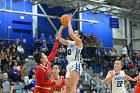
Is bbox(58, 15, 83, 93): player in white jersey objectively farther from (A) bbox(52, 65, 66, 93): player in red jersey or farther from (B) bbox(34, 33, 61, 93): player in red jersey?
(B) bbox(34, 33, 61, 93): player in red jersey

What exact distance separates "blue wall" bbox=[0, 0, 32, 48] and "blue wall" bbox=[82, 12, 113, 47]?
5.54 metres

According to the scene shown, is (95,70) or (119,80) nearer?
(119,80)

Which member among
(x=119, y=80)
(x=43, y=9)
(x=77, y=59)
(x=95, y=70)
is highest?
(x=43, y=9)

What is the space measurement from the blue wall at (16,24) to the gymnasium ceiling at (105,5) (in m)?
1.06

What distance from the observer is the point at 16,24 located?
23.7 m

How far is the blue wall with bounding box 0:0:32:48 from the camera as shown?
23094 mm

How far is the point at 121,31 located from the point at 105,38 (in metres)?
2.52

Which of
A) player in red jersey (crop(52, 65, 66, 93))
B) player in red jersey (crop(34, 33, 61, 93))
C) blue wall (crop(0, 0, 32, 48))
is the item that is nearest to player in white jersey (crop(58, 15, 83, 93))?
player in red jersey (crop(52, 65, 66, 93))

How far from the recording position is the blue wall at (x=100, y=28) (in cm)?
2839

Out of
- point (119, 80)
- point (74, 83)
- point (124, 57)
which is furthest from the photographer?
point (124, 57)

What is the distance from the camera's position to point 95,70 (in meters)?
24.4

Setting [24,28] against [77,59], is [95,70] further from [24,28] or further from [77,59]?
[77,59]

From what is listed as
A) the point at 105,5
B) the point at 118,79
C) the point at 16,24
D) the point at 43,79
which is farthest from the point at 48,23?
the point at 43,79

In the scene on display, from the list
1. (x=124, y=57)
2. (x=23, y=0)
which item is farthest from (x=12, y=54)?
(x=124, y=57)
